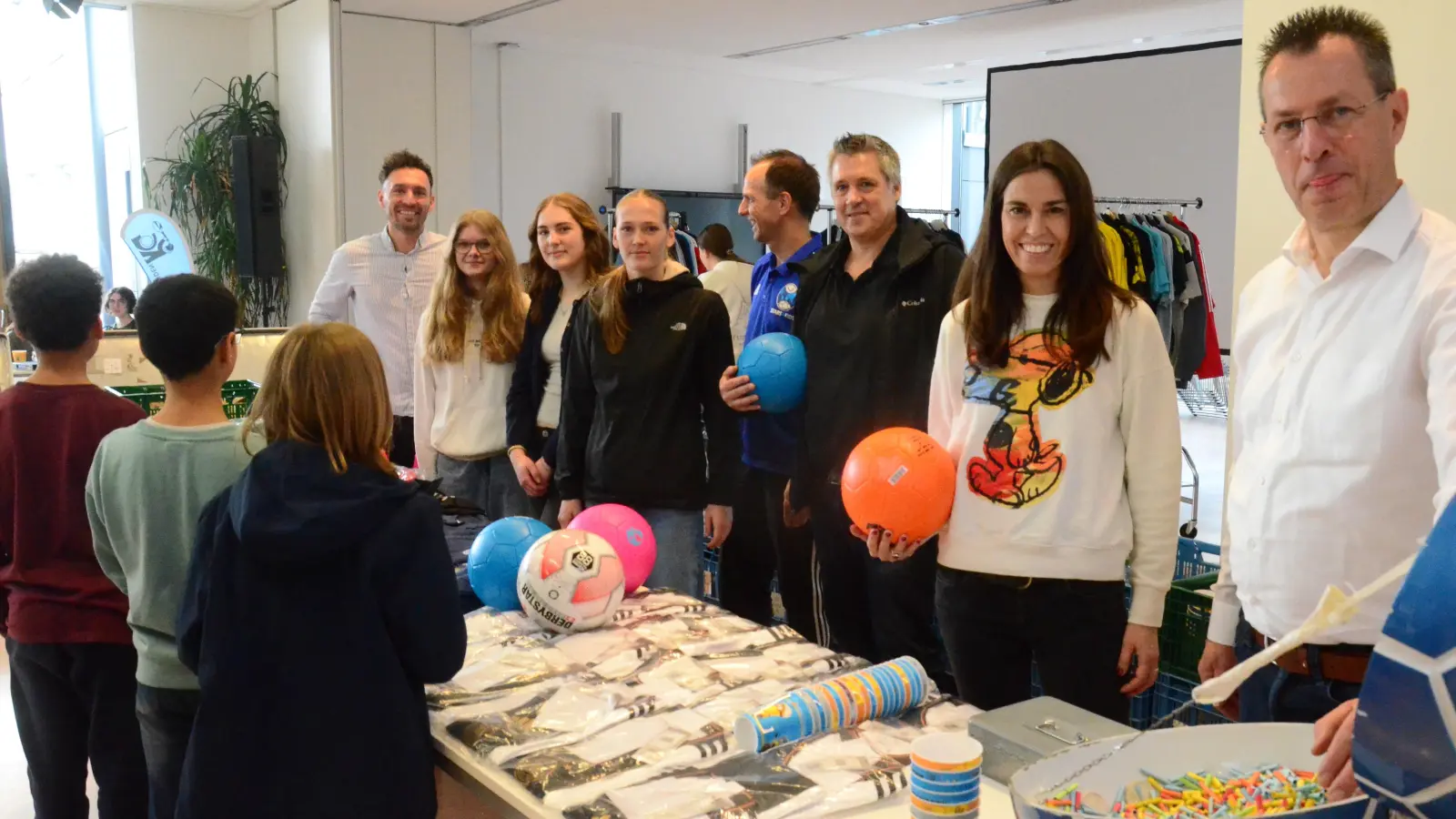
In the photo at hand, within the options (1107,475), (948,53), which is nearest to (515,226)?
(948,53)

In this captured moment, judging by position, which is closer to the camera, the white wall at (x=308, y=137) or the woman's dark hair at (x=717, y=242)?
the woman's dark hair at (x=717, y=242)

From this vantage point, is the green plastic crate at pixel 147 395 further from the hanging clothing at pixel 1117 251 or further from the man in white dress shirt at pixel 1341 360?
the hanging clothing at pixel 1117 251

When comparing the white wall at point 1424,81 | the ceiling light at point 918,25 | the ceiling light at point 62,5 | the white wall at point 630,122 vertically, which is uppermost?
the ceiling light at point 918,25

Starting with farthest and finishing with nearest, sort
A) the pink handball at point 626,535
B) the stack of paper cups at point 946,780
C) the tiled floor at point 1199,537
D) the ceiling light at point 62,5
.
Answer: the ceiling light at point 62,5 → the tiled floor at point 1199,537 → the pink handball at point 626,535 → the stack of paper cups at point 946,780

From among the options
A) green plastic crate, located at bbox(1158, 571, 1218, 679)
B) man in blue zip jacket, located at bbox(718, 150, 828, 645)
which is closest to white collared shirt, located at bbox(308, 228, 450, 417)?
man in blue zip jacket, located at bbox(718, 150, 828, 645)

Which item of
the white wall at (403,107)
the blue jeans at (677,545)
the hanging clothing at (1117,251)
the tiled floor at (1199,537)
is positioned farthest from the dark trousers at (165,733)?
the white wall at (403,107)

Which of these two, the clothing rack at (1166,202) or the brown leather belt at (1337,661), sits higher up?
the clothing rack at (1166,202)

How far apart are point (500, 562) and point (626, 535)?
0.90 ft

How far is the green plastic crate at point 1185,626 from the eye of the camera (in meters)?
2.61

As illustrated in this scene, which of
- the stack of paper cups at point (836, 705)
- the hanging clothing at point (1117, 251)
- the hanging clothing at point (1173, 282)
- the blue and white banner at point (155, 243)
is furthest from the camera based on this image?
the blue and white banner at point (155, 243)

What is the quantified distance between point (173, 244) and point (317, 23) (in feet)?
5.74

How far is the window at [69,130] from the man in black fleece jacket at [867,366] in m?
6.65

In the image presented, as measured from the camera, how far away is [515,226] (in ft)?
29.2

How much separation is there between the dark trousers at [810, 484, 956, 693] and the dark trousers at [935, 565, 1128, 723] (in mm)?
417
